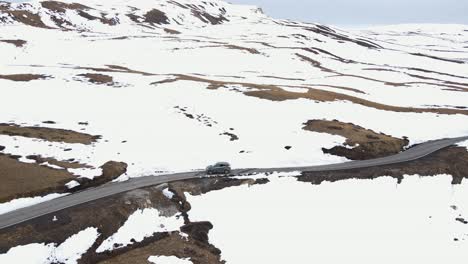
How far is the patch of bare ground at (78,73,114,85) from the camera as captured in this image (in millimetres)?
78438

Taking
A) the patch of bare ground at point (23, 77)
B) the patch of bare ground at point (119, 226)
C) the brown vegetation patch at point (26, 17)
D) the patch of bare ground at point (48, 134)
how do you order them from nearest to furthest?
the patch of bare ground at point (119, 226)
the patch of bare ground at point (48, 134)
the patch of bare ground at point (23, 77)
the brown vegetation patch at point (26, 17)

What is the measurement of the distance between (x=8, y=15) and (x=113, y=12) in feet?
162

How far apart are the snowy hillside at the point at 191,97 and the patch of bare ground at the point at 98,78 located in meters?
0.36

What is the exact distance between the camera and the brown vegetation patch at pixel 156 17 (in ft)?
603

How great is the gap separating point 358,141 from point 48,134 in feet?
129

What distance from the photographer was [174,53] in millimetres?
116062

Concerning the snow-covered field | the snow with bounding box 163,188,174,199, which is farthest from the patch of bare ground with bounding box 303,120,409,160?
the snow with bounding box 163,188,174,199

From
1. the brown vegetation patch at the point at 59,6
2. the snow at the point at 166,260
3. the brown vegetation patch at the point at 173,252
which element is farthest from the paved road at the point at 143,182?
the brown vegetation patch at the point at 59,6

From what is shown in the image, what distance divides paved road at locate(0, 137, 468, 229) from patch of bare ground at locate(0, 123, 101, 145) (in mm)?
12566

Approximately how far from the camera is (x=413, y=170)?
46.8 metres

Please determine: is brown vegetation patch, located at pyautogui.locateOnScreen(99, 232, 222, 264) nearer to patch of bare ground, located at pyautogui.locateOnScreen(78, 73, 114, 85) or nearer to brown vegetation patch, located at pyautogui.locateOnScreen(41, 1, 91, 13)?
patch of bare ground, located at pyautogui.locateOnScreen(78, 73, 114, 85)

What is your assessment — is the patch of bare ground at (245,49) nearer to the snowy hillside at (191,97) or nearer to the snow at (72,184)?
the snowy hillside at (191,97)

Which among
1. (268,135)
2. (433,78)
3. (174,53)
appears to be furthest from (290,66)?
(268,135)

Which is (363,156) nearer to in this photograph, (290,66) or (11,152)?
(11,152)
